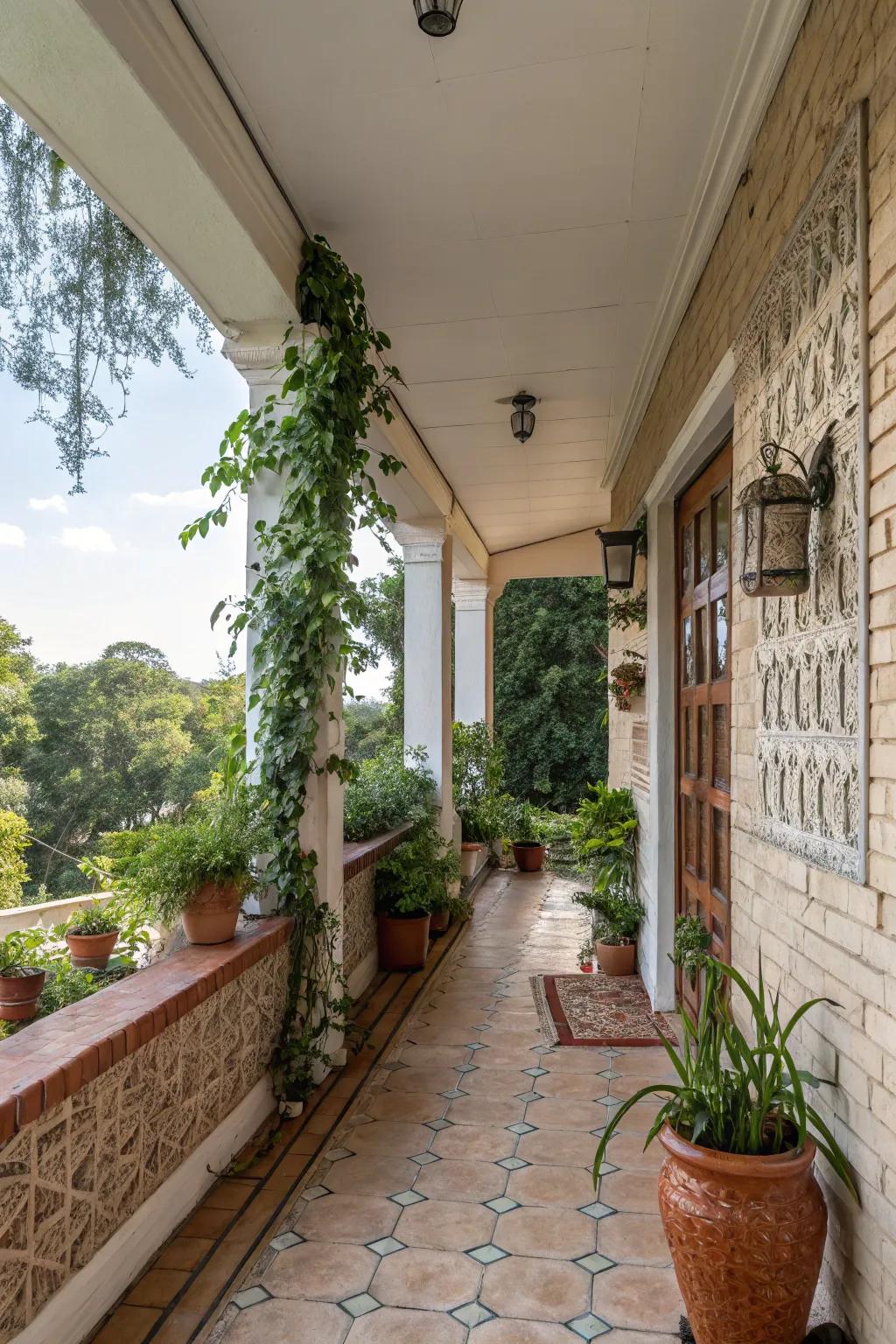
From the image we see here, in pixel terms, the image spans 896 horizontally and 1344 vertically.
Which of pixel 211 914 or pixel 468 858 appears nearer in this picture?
pixel 211 914

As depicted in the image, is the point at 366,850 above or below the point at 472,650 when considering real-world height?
below

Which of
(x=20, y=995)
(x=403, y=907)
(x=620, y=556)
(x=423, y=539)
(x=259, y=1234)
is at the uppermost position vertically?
(x=423, y=539)

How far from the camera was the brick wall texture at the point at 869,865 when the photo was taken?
5.06ft

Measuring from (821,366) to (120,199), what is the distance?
6.66 ft

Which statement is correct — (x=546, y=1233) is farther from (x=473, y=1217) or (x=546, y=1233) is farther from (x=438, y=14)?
(x=438, y=14)

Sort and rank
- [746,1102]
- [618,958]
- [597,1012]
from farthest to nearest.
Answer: [618,958]
[597,1012]
[746,1102]

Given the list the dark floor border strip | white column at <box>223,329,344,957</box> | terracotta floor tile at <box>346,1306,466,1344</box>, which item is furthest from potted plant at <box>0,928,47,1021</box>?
terracotta floor tile at <box>346,1306,466,1344</box>

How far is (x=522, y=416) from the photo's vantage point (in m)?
4.69

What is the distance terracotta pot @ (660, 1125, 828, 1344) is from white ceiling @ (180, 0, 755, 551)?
8.67 ft

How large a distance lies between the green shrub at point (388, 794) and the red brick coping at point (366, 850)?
0.20 ft

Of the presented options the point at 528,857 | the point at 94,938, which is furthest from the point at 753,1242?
the point at 528,857

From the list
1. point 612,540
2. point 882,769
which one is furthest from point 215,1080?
point 612,540

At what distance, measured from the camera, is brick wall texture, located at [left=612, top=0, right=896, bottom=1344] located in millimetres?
1542

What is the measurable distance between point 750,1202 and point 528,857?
23.8 feet
